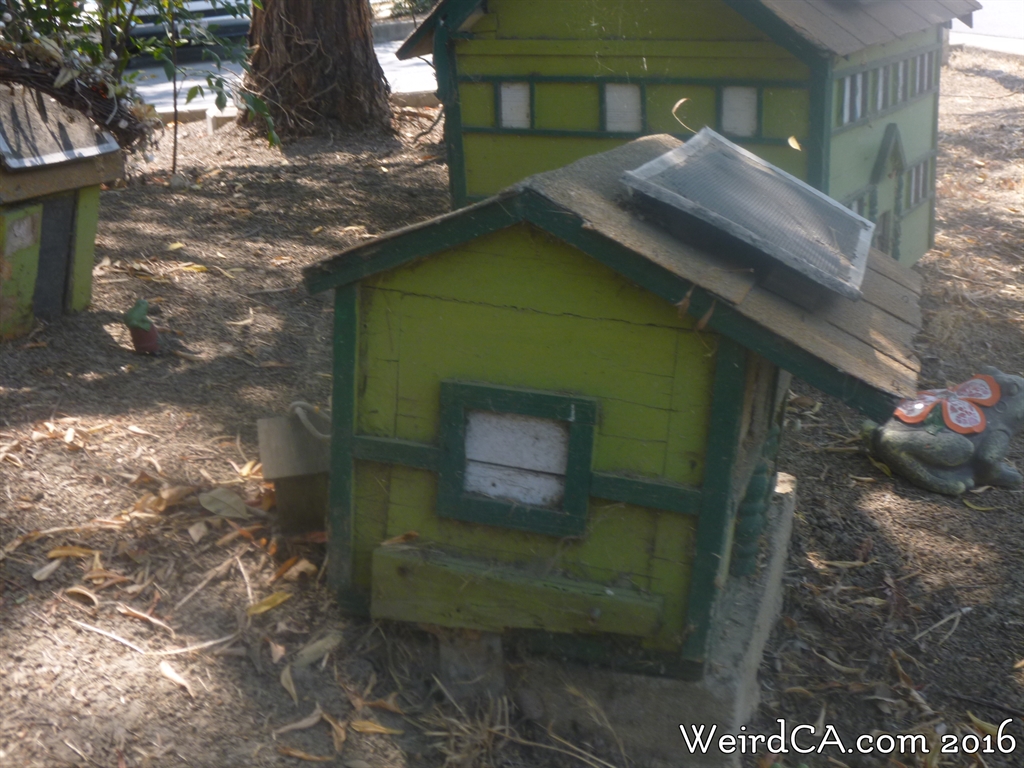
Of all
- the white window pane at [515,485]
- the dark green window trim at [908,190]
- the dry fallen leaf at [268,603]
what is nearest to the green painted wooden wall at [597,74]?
the dark green window trim at [908,190]

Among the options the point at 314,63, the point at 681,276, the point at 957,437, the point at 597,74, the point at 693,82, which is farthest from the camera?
the point at 314,63

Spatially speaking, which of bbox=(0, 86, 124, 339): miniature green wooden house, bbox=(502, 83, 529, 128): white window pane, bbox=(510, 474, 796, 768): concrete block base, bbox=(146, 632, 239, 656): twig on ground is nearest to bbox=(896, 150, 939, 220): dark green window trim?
bbox=(502, 83, 529, 128): white window pane

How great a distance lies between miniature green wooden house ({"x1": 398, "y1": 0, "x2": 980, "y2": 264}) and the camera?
5.05 m

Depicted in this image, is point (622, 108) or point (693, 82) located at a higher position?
point (693, 82)

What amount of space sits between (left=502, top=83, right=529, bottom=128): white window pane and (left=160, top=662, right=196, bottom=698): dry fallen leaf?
3.90m

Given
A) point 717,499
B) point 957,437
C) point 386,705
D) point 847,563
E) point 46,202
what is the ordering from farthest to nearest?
point 46,202
point 957,437
point 847,563
point 386,705
point 717,499

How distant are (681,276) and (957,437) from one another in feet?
8.80

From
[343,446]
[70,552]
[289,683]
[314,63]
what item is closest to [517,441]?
[343,446]

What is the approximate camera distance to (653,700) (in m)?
2.90

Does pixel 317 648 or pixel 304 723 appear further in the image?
pixel 317 648

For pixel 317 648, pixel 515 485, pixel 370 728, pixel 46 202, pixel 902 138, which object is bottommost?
pixel 370 728

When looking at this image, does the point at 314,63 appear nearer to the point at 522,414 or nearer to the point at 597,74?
the point at 597,74

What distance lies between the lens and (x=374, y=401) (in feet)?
9.38

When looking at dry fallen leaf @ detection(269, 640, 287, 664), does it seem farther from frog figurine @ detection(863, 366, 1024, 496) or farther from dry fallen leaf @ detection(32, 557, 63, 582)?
frog figurine @ detection(863, 366, 1024, 496)
